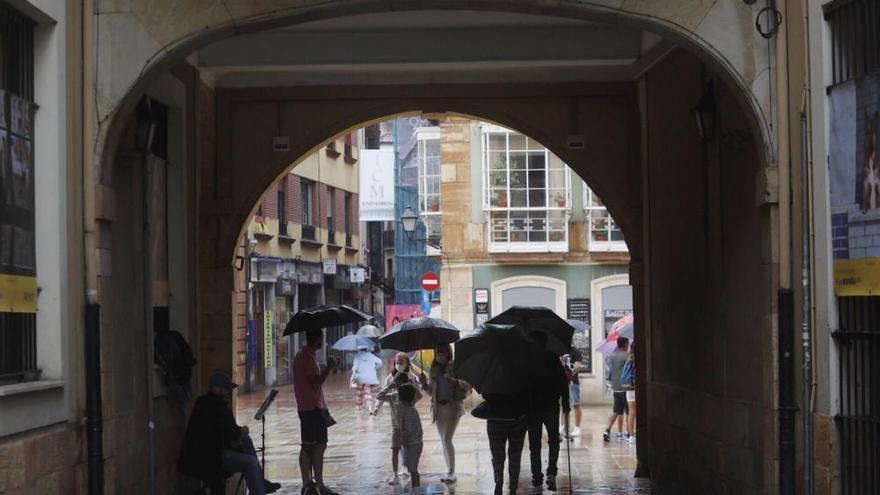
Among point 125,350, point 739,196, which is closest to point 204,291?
point 125,350

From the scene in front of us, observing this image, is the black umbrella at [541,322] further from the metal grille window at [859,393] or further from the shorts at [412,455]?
the metal grille window at [859,393]

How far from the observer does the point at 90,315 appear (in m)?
10.1

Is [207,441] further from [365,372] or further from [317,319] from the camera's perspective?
[365,372]

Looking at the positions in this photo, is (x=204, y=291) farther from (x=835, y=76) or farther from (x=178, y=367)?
(x=835, y=76)

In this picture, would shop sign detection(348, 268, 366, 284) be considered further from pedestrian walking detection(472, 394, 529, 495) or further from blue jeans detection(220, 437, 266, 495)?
blue jeans detection(220, 437, 266, 495)

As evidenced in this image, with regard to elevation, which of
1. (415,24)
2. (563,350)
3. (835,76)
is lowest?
(563,350)

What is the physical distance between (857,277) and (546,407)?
20.0ft

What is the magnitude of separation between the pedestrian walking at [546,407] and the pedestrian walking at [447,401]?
183cm

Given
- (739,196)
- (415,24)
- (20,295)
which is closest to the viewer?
(20,295)

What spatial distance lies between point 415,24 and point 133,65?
18.4 ft

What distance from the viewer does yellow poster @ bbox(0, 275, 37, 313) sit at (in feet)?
29.3

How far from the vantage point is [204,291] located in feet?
55.4

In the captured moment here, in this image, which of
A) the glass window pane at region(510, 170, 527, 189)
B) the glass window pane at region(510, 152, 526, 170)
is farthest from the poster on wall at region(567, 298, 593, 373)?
the glass window pane at region(510, 152, 526, 170)

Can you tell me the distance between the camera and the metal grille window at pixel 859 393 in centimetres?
900
